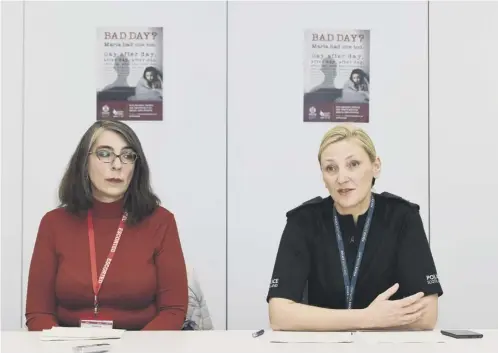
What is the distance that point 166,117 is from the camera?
10.4 feet

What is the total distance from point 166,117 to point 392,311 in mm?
1595

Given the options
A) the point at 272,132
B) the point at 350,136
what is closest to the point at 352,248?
the point at 350,136

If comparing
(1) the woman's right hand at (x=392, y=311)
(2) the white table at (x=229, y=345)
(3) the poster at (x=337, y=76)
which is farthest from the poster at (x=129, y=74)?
(1) the woman's right hand at (x=392, y=311)

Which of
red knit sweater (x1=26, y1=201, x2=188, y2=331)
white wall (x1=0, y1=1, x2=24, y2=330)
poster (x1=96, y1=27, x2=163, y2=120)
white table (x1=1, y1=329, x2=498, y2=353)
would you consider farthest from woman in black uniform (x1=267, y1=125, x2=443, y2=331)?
white wall (x1=0, y1=1, x2=24, y2=330)

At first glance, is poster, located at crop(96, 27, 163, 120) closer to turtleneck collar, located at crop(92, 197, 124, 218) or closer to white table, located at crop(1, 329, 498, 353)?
turtleneck collar, located at crop(92, 197, 124, 218)

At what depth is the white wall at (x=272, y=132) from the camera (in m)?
3.17

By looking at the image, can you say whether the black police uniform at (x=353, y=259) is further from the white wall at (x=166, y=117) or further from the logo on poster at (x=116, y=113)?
the logo on poster at (x=116, y=113)

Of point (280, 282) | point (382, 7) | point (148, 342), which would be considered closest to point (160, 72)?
point (382, 7)

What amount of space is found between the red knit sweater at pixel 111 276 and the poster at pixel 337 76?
1.17 meters

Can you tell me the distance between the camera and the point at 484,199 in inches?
127

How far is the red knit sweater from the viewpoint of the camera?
7.41 feet

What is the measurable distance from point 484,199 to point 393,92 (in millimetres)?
699

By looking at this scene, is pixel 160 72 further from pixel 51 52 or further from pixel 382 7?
pixel 382 7

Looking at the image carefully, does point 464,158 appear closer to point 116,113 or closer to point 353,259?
point 353,259
